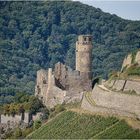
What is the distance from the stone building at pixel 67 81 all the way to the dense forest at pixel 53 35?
163 ft

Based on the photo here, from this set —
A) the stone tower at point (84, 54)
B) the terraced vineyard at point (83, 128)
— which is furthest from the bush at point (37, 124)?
the stone tower at point (84, 54)

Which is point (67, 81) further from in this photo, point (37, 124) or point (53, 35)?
point (53, 35)

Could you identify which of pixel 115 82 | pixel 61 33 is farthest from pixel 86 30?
pixel 115 82

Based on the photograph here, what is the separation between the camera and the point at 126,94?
66.3 m

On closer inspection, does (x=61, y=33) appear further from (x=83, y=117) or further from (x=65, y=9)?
(x=83, y=117)

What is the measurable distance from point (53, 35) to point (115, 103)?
102 meters

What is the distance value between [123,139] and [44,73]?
26.5 m

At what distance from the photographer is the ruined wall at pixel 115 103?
6456 centimetres

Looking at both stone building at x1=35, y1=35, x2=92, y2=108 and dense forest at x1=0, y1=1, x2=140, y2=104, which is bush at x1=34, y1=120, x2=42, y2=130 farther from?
dense forest at x1=0, y1=1, x2=140, y2=104

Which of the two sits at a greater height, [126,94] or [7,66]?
[126,94]

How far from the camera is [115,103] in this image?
67375 millimetres

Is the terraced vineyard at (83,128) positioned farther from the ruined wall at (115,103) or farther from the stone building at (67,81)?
the stone building at (67,81)

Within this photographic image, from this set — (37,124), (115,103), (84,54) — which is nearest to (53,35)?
(84,54)

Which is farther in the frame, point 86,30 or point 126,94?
point 86,30
